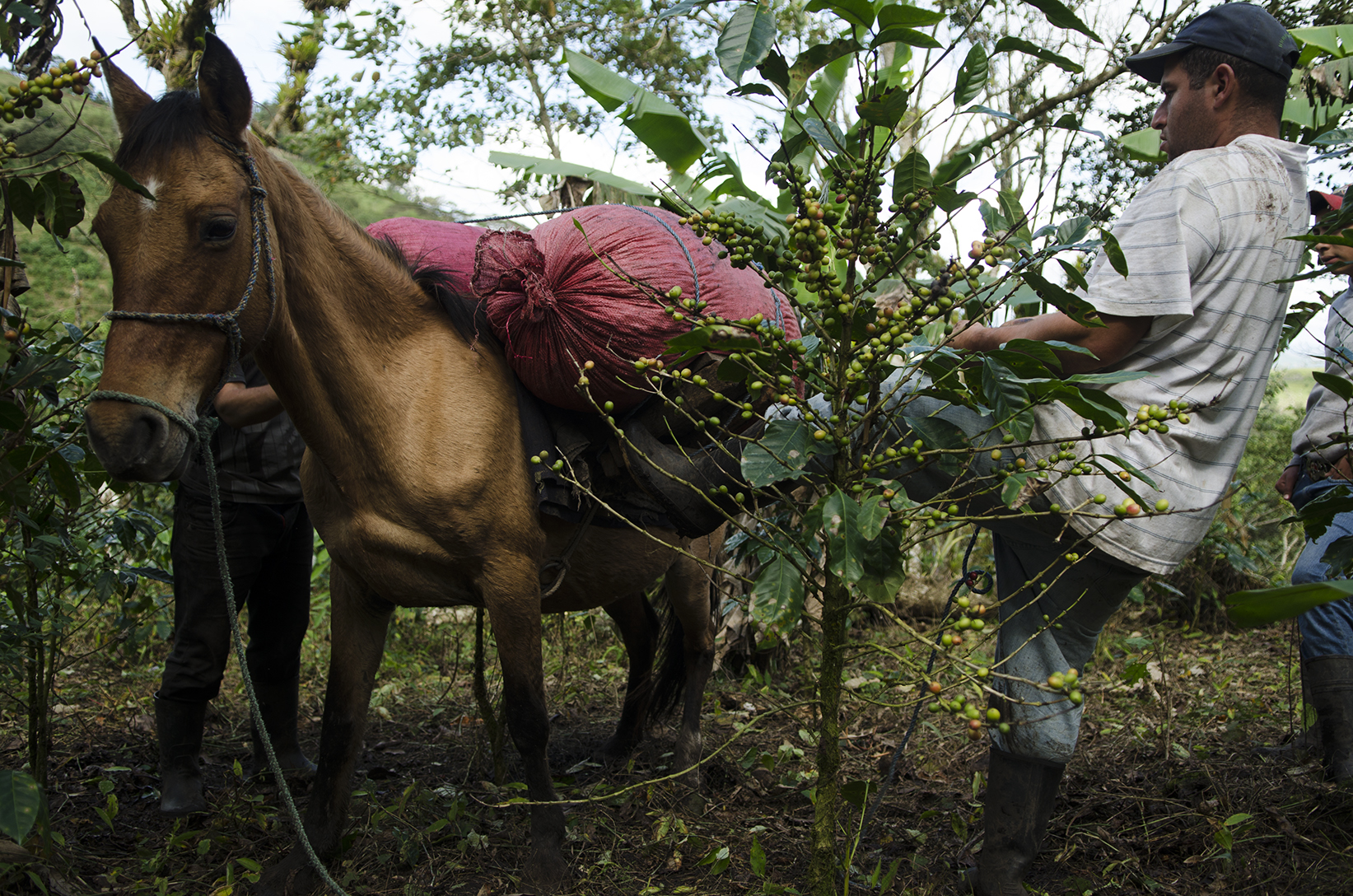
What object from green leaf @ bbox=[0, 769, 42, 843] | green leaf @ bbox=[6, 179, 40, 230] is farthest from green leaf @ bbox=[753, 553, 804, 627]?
green leaf @ bbox=[6, 179, 40, 230]

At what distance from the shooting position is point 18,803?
1.72 meters

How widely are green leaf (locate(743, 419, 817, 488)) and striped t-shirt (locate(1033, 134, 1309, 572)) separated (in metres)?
0.85

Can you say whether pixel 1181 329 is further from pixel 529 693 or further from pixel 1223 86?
pixel 529 693

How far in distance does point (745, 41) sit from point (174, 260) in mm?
1467

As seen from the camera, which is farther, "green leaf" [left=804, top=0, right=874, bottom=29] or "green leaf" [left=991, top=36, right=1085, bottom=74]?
"green leaf" [left=991, top=36, right=1085, bottom=74]

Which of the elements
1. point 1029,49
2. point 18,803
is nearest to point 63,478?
point 18,803

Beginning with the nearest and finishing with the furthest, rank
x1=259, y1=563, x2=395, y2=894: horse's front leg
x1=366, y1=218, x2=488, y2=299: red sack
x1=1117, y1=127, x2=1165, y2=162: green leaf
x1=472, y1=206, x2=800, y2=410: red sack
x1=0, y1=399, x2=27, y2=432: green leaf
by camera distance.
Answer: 1. x1=0, y1=399, x2=27, y2=432: green leaf
2. x1=472, y1=206, x2=800, y2=410: red sack
3. x1=259, y1=563, x2=395, y2=894: horse's front leg
4. x1=366, y1=218, x2=488, y2=299: red sack
5. x1=1117, y1=127, x2=1165, y2=162: green leaf

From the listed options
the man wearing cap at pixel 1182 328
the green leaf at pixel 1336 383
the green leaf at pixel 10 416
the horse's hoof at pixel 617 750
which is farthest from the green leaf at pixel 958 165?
the horse's hoof at pixel 617 750

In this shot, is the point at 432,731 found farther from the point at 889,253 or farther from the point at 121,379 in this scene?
the point at 889,253

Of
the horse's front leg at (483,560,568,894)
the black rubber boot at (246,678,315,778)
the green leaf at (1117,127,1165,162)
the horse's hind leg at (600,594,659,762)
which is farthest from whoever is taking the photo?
the horse's hind leg at (600,594,659,762)

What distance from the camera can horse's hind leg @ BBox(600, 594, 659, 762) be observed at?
4082mm

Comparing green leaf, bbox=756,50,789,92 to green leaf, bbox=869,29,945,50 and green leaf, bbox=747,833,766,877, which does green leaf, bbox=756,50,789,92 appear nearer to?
green leaf, bbox=869,29,945,50

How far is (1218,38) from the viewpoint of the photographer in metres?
2.28

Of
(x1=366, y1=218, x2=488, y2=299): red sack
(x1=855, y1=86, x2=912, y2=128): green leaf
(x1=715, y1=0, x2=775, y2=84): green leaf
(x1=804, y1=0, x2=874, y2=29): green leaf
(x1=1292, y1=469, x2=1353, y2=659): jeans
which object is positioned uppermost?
(x1=804, y1=0, x2=874, y2=29): green leaf
